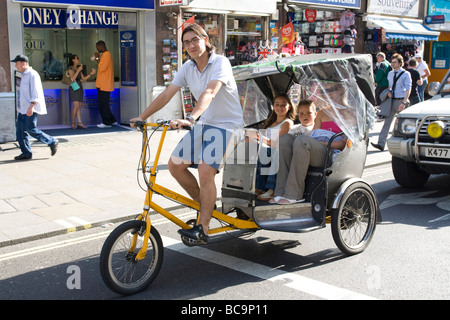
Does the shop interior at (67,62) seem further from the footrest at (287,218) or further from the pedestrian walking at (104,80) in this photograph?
the footrest at (287,218)

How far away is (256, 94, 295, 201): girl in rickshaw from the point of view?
5.23m

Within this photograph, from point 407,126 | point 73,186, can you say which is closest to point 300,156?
point 407,126

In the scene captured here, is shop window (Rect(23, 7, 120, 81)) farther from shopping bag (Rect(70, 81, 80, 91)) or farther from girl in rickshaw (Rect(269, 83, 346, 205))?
girl in rickshaw (Rect(269, 83, 346, 205))

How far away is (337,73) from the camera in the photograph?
202 inches

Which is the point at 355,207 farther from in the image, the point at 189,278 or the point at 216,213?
the point at 189,278

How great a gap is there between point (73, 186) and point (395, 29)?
14.2m

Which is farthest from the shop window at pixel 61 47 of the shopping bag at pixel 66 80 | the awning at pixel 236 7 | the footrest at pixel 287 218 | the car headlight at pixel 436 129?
the footrest at pixel 287 218

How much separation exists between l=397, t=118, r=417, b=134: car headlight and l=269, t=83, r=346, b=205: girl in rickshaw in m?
2.58

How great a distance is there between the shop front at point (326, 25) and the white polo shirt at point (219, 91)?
12566 millimetres

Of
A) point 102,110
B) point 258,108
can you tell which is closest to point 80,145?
point 102,110

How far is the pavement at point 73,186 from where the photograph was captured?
243 inches

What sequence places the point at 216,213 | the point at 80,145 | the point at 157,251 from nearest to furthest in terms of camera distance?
the point at 157,251
the point at 216,213
the point at 80,145

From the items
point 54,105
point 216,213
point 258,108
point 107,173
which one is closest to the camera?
point 216,213

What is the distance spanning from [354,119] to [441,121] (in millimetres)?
2457
